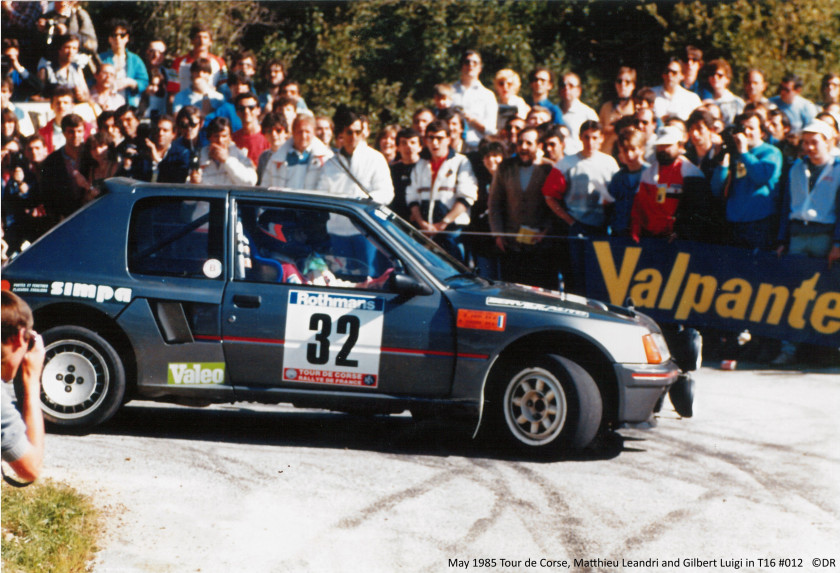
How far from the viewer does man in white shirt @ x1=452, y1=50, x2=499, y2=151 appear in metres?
12.9

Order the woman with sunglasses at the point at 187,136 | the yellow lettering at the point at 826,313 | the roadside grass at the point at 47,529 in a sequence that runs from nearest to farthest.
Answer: the roadside grass at the point at 47,529 → the yellow lettering at the point at 826,313 → the woman with sunglasses at the point at 187,136

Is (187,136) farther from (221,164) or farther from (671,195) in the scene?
(671,195)

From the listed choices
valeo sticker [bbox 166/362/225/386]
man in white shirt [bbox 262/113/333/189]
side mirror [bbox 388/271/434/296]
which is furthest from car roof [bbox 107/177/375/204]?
man in white shirt [bbox 262/113/333/189]

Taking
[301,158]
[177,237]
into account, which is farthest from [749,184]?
[177,237]

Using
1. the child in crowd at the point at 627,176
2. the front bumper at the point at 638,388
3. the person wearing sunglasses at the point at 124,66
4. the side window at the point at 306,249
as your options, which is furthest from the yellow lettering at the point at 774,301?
the person wearing sunglasses at the point at 124,66

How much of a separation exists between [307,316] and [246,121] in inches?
197

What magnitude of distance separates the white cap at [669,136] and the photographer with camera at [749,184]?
1.52ft

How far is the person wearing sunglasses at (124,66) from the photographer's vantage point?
14891mm

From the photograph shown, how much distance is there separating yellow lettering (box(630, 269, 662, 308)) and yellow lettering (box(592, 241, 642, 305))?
0.28 ft

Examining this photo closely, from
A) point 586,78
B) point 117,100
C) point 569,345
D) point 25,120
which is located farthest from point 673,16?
point 569,345

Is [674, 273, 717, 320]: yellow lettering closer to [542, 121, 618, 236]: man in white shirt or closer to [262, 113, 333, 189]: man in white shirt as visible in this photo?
[542, 121, 618, 236]: man in white shirt

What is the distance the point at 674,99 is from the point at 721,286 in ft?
9.78

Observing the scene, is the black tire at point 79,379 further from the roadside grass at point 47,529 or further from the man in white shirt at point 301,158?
the man in white shirt at point 301,158

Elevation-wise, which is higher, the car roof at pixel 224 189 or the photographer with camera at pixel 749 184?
the photographer with camera at pixel 749 184
